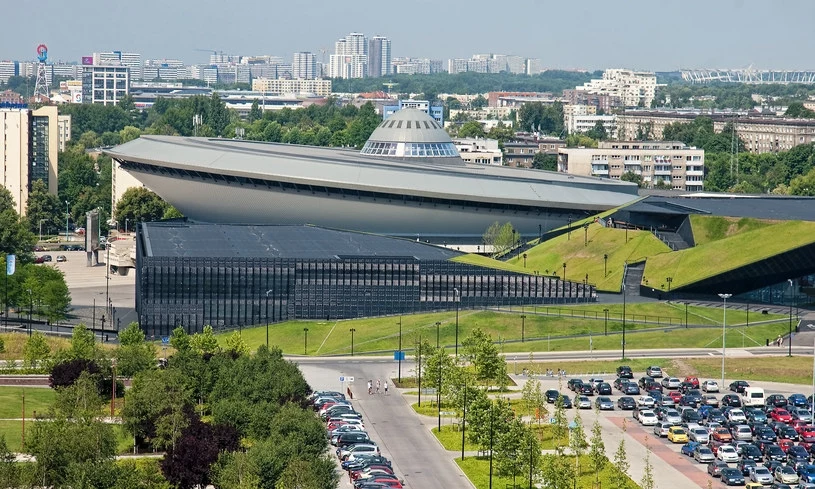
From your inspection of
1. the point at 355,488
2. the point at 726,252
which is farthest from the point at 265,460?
the point at 726,252

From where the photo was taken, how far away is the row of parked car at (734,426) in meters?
72.4

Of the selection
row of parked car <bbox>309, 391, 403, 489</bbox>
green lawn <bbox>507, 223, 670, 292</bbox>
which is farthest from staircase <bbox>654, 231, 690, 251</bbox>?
row of parked car <bbox>309, 391, 403, 489</bbox>

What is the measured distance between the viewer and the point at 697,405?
296 ft

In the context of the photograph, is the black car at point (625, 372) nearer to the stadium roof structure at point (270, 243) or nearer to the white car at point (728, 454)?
the white car at point (728, 454)

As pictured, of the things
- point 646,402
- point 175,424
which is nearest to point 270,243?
point 646,402

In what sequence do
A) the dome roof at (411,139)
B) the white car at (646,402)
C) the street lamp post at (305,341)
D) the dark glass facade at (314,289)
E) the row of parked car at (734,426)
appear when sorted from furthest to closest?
the dome roof at (411,139) → the dark glass facade at (314,289) → the street lamp post at (305,341) → the white car at (646,402) → the row of parked car at (734,426)

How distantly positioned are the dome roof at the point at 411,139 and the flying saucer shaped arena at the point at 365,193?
768 cm

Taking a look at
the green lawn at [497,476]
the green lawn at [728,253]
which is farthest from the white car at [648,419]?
the green lawn at [728,253]

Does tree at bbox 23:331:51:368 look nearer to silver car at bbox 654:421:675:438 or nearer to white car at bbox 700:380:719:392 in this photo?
silver car at bbox 654:421:675:438

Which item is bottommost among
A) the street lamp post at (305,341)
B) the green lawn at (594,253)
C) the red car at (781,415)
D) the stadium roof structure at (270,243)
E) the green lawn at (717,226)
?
the street lamp post at (305,341)

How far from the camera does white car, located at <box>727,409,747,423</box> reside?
3361 inches

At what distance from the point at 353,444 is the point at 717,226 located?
6441 centimetres

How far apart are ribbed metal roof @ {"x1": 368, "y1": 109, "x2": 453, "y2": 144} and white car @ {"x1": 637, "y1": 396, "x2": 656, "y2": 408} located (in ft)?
281

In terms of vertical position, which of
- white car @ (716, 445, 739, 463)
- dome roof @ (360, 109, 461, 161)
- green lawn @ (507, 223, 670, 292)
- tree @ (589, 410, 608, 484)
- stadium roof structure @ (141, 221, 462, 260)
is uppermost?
dome roof @ (360, 109, 461, 161)
